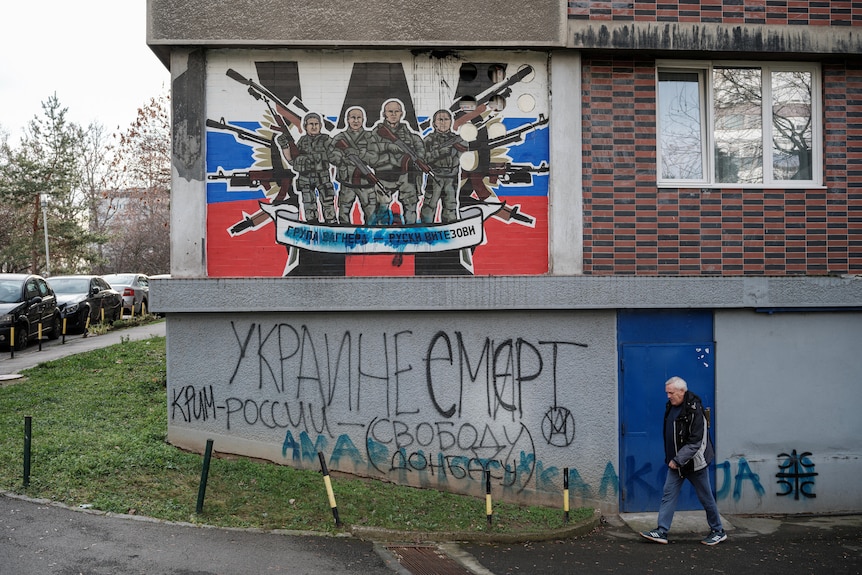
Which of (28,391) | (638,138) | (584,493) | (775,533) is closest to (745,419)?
(775,533)

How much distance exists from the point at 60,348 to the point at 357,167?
11665mm

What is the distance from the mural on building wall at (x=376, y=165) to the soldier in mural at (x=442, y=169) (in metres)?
0.01

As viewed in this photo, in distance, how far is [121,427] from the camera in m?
10.6

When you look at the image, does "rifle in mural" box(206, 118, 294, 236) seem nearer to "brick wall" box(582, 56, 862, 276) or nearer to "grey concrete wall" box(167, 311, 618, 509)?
"grey concrete wall" box(167, 311, 618, 509)

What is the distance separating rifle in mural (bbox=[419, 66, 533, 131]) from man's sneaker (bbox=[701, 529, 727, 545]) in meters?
5.37

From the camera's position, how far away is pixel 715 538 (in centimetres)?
875

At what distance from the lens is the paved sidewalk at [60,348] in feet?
51.2

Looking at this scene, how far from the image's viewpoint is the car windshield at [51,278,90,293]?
22.3m

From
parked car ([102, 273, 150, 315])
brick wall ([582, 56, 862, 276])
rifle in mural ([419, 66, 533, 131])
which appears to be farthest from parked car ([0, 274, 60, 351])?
brick wall ([582, 56, 862, 276])

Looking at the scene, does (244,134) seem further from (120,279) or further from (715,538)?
(120,279)

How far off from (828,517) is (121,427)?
885 centimetres

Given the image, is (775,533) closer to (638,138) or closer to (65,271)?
(638,138)

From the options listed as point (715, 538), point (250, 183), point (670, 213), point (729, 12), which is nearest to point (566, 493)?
point (715, 538)

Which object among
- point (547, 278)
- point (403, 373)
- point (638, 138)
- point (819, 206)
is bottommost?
point (403, 373)
